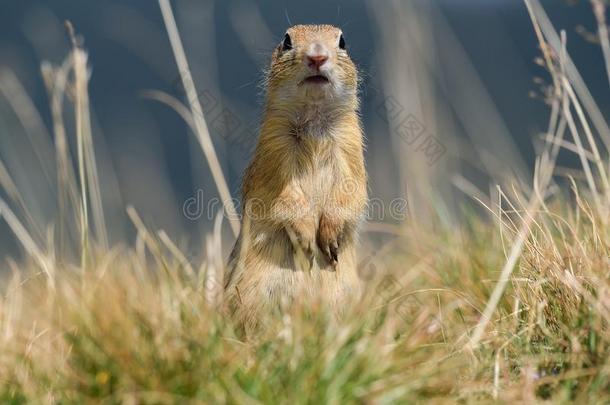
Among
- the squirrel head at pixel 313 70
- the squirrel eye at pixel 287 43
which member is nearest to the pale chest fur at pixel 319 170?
the squirrel head at pixel 313 70

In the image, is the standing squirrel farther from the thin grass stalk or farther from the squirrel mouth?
the thin grass stalk

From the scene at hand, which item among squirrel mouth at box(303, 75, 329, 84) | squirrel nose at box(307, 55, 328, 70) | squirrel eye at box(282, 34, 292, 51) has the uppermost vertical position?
squirrel eye at box(282, 34, 292, 51)

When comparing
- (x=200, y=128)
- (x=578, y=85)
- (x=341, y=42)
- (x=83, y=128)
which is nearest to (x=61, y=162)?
(x=83, y=128)

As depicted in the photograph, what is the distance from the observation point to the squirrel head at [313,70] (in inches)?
179

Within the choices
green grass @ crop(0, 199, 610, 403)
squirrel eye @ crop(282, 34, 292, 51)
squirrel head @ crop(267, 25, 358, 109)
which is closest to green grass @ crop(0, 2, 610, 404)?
green grass @ crop(0, 199, 610, 403)

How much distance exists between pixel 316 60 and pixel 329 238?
89 cm

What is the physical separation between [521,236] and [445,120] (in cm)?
419

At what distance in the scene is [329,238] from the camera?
→ 455 centimetres

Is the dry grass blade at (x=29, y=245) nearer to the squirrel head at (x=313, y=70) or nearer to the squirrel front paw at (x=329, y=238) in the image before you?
the squirrel front paw at (x=329, y=238)

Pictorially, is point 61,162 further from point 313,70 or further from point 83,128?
point 313,70

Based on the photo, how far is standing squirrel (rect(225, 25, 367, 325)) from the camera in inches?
174

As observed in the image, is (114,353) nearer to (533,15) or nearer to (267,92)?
(267,92)

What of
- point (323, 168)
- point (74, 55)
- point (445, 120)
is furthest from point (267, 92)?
point (445, 120)

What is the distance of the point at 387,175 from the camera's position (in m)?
8.12
